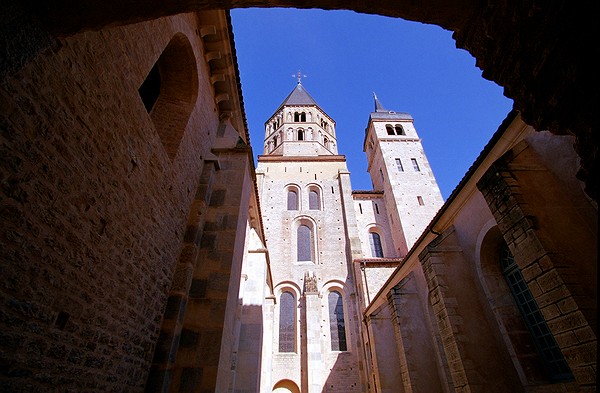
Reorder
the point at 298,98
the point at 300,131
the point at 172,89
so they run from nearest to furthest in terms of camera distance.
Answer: the point at 172,89, the point at 300,131, the point at 298,98

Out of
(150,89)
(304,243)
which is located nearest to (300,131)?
(304,243)

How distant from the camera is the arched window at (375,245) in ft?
66.7

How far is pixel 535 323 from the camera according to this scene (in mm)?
5301

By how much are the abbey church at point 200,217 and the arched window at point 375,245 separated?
10.4 meters

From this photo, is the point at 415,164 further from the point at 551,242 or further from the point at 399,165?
the point at 551,242

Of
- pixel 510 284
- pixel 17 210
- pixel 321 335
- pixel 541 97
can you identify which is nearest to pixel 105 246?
pixel 17 210

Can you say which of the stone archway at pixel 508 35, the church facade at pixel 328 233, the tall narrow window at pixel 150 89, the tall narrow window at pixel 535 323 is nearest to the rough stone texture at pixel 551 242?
the tall narrow window at pixel 535 323

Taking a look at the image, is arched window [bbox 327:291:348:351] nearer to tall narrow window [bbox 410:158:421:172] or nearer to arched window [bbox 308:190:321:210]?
arched window [bbox 308:190:321:210]

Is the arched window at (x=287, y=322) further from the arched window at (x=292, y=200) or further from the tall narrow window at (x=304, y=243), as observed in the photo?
the arched window at (x=292, y=200)

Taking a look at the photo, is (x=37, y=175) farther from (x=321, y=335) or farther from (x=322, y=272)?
(x=322, y=272)

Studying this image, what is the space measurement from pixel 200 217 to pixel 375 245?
56.5ft

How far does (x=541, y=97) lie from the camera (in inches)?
75.1

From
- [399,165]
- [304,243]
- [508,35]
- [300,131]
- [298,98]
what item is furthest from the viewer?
[298,98]

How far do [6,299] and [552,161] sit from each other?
6.92 m
